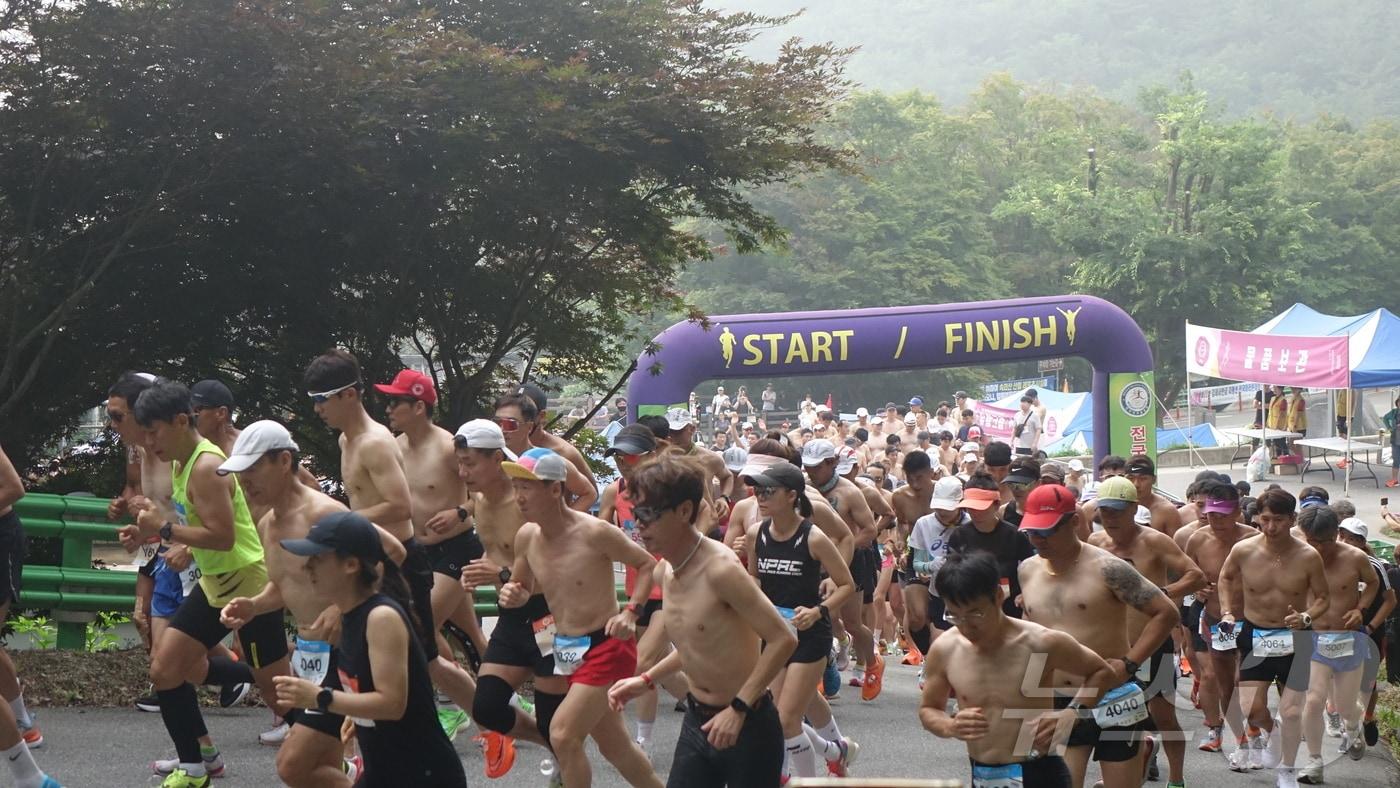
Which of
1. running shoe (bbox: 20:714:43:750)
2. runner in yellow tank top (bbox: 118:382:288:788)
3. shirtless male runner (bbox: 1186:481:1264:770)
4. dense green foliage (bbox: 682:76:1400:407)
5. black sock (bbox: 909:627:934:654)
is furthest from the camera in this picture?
dense green foliage (bbox: 682:76:1400:407)

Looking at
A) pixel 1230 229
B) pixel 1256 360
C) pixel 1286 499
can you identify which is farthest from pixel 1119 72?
pixel 1286 499

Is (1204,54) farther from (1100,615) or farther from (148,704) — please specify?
(1100,615)

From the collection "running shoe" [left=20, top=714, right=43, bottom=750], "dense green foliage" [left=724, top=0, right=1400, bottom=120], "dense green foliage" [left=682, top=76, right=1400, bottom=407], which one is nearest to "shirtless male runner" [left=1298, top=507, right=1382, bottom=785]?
"running shoe" [left=20, top=714, right=43, bottom=750]

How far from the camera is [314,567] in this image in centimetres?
488

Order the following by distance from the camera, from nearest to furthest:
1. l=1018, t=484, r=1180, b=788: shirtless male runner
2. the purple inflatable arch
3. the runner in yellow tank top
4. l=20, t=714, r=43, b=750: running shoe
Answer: l=1018, t=484, r=1180, b=788: shirtless male runner < the runner in yellow tank top < l=20, t=714, r=43, b=750: running shoe < the purple inflatable arch

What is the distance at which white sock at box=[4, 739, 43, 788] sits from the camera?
21.8 feet

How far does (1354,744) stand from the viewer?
10.3 metres

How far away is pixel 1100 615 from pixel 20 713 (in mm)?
5303

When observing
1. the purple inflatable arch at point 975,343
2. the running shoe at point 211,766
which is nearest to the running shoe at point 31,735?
the running shoe at point 211,766

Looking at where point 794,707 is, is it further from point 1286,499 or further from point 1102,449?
point 1102,449

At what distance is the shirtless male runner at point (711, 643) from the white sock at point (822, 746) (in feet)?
7.78

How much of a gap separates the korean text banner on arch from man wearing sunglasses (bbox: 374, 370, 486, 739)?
19923 millimetres

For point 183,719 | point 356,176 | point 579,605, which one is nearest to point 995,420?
point 356,176

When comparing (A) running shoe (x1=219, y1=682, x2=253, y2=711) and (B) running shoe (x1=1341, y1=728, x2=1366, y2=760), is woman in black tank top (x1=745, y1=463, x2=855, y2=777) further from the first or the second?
(B) running shoe (x1=1341, y1=728, x2=1366, y2=760)
